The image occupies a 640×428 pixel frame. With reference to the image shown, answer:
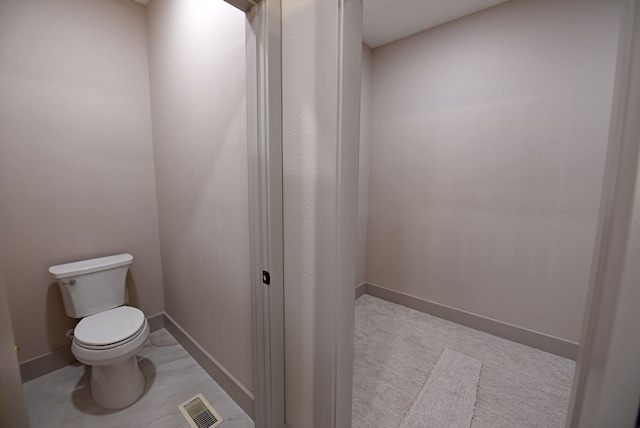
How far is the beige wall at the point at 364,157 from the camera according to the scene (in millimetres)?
2619

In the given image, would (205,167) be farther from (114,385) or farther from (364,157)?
(364,157)

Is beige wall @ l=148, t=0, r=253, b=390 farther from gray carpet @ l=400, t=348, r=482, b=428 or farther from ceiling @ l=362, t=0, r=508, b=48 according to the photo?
ceiling @ l=362, t=0, r=508, b=48

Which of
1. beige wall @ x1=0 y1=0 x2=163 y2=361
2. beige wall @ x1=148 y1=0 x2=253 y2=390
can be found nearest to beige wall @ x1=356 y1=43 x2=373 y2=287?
beige wall @ x1=148 y1=0 x2=253 y2=390

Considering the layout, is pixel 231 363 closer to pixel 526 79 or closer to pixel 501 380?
pixel 501 380

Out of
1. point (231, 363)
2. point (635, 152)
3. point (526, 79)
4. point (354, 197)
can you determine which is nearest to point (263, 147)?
point (354, 197)

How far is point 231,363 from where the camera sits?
1.57 m

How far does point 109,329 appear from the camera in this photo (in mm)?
1524

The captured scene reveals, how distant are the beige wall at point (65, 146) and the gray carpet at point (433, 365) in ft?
6.47

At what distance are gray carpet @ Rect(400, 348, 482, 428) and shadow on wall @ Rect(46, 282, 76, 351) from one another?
2.34 m

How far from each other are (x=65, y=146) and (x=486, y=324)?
11.5ft

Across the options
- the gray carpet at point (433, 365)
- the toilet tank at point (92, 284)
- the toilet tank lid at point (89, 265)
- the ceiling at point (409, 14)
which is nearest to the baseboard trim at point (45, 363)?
Answer: the toilet tank at point (92, 284)

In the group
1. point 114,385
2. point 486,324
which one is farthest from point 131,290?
point 486,324

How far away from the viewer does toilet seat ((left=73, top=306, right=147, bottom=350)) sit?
1.41 m

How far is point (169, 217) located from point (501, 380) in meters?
2.64
